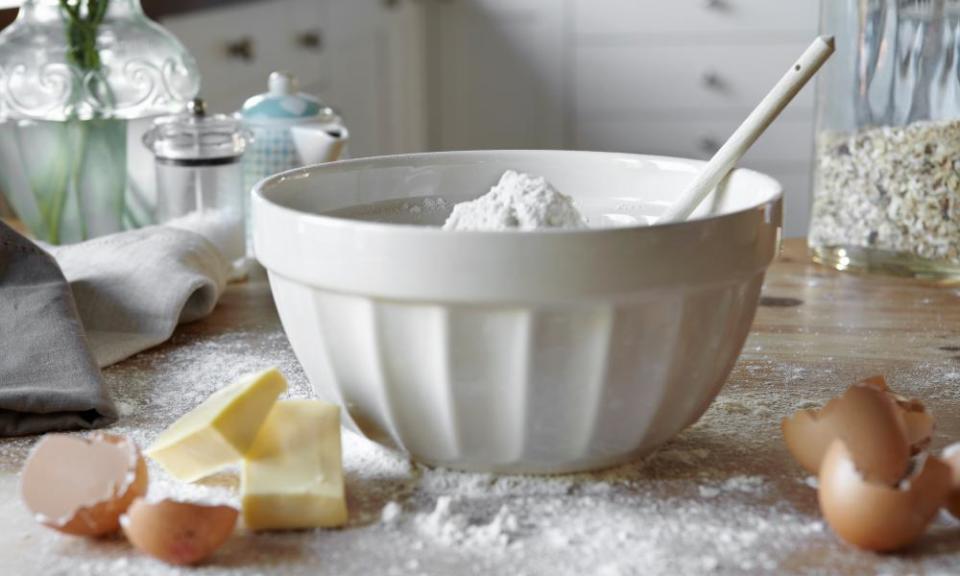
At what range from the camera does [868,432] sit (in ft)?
1.94

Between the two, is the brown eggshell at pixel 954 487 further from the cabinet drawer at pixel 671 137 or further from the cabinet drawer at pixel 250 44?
the cabinet drawer at pixel 671 137

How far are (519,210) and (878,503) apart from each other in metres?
0.24

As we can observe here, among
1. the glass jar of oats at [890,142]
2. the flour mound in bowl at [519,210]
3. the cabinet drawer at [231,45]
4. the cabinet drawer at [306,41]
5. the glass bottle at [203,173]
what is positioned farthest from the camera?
the cabinet drawer at [306,41]

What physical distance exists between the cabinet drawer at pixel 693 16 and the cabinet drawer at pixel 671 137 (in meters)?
0.24

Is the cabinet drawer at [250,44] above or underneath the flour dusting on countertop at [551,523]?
above

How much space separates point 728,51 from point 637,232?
2639 millimetres

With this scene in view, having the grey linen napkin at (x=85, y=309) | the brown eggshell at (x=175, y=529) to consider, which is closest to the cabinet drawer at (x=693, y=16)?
the grey linen napkin at (x=85, y=309)

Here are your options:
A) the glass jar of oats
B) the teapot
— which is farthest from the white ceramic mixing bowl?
the teapot

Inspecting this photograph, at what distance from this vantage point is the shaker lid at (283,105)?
1368 millimetres

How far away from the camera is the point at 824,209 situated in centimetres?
123

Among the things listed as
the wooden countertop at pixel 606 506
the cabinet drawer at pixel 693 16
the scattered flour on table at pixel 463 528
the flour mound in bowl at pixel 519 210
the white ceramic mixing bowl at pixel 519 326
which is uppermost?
the cabinet drawer at pixel 693 16

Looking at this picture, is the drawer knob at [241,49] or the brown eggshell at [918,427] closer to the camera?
the brown eggshell at [918,427]

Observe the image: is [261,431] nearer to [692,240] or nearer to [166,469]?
[166,469]

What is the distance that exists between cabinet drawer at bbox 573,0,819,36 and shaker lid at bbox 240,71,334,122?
187cm
